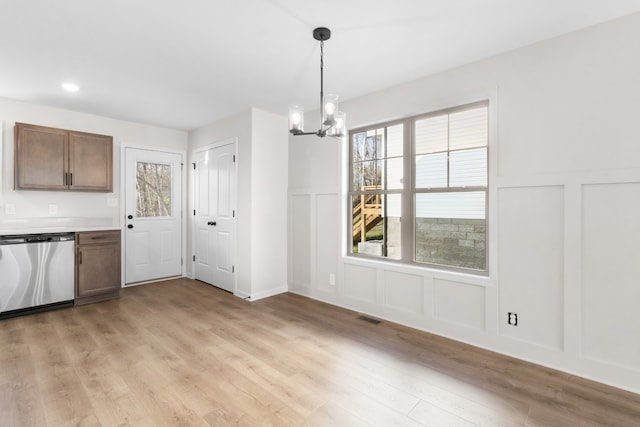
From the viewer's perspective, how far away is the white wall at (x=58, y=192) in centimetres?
390

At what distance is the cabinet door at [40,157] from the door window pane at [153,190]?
1.01 metres

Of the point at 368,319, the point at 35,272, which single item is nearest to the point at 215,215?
the point at 35,272

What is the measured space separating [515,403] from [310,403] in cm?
133

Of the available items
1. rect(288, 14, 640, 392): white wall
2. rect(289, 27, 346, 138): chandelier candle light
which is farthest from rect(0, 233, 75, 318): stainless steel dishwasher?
rect(288, 14, 640, 392): white wall

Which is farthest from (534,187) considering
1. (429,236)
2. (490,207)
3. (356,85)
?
(356,85)

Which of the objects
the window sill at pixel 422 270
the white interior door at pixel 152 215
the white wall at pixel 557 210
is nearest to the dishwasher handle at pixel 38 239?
the white interior door at pixel 152 215

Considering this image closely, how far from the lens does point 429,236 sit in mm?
3289

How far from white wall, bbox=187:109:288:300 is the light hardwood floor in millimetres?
971

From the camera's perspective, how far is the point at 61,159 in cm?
405

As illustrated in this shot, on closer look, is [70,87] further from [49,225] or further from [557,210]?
[557,210]

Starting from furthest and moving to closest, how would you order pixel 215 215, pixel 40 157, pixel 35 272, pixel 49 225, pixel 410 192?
pixel 215 215 < pixel 49 225 < pixel 40 157 < pixel 35 272 < pixel 410 192

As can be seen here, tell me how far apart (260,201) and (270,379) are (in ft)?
8.23

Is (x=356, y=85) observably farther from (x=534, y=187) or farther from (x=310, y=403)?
(x=310, y=403)

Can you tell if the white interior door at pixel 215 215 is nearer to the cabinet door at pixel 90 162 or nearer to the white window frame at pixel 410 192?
the cabinet door at pixel 90 162
